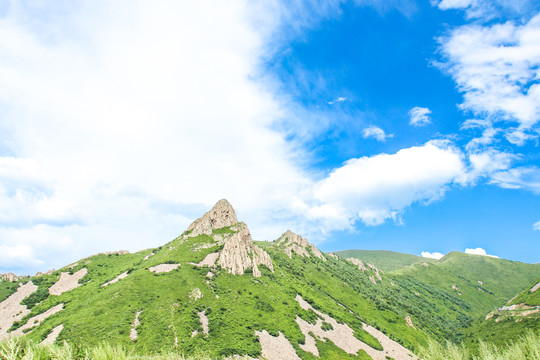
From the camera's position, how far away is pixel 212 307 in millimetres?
81750

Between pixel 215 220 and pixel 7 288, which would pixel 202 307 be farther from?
pixel 7 288

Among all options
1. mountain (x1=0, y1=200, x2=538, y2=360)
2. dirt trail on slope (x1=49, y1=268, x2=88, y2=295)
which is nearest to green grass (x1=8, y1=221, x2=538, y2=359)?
mountain (x1=0, y1=200, x2=538, y2=360)

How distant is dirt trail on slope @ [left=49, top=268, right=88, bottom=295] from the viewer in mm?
101875

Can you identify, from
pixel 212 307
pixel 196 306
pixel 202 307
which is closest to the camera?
pixel 196 306

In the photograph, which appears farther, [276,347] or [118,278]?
[118,278]

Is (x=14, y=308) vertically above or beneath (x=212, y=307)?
above

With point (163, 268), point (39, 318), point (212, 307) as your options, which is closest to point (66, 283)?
point (39, 318)

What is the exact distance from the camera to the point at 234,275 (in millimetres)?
106750

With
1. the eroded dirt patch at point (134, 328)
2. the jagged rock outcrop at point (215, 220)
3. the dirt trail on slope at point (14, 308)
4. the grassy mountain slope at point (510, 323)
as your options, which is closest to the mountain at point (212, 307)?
the eroded dirt patch at point (134, 328)

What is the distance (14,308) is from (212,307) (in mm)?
71483

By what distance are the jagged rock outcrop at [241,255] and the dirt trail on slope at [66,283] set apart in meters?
59.5

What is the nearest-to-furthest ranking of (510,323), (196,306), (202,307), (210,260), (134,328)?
(134,328) → (196,306) → (202,307) → (210,260) → (510,323)

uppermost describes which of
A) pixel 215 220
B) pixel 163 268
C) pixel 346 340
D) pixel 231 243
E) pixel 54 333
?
pixel 215 220

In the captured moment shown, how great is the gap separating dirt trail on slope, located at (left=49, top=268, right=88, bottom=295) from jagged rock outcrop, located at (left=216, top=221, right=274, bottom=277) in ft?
195
